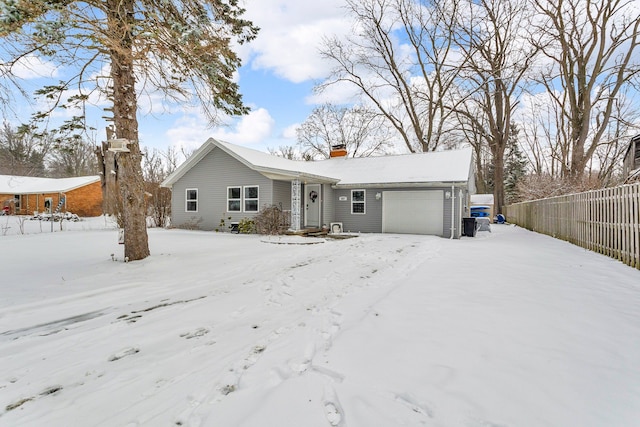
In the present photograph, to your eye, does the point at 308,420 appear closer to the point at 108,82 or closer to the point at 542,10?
the point at 108,82

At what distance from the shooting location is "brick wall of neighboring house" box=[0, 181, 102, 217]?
1011 inches

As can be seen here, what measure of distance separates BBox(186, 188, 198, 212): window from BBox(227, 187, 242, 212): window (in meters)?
2.14

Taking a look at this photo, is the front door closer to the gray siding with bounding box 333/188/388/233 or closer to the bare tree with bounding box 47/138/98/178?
the gray siding with bounding box 333/188/388/233

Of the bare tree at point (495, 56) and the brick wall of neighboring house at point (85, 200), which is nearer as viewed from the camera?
the bare tree at point (495, 56)

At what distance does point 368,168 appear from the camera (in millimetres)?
15875

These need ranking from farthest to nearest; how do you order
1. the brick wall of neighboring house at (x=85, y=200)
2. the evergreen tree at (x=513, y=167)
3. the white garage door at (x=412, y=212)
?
the evergreen tree at (x=513, y=167), the brick wall of neighboring house at (x=85, y=200), the white garage door at (x=412, y=212)

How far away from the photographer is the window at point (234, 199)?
1380 cm

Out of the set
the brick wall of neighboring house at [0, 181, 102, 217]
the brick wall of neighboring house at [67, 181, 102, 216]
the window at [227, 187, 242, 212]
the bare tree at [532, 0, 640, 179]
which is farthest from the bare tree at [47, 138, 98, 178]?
the bare tree at [532, 0, 640, 179]

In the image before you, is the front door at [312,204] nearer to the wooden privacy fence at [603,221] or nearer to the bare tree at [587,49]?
the wooden privacy fence at [603,221]

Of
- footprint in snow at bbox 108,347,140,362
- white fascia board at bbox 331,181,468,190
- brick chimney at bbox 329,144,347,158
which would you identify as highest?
brick chimney at bbox 329,144,347,158

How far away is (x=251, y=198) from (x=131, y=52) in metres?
8.57

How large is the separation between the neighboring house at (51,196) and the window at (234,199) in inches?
780

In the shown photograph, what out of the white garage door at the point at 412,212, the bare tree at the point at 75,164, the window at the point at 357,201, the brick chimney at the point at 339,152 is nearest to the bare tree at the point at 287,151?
the brick chimney at the point at 339,152

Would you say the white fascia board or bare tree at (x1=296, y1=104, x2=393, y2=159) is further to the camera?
bare tree at (x1=296, y1=104, x2=393, y2=159)
